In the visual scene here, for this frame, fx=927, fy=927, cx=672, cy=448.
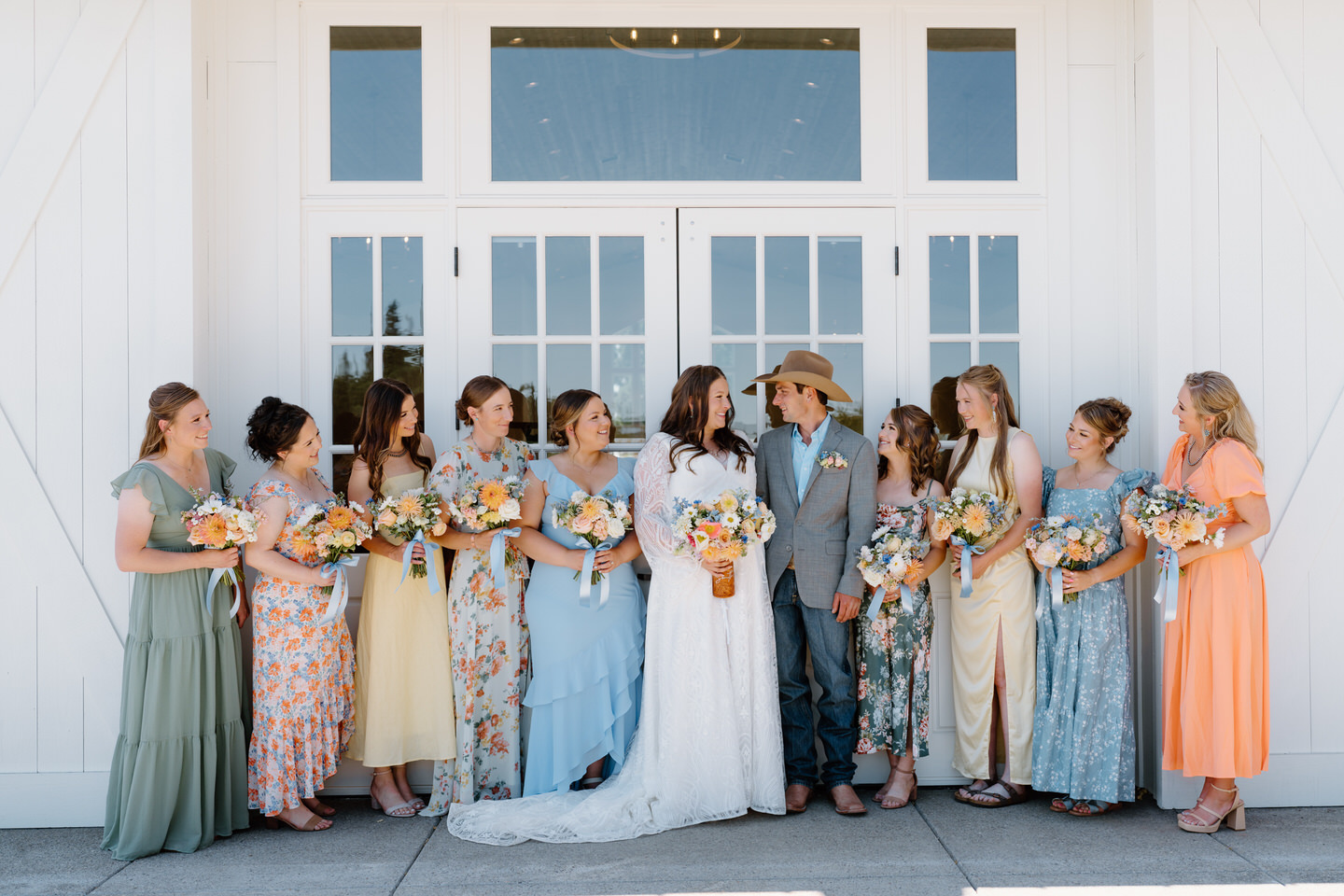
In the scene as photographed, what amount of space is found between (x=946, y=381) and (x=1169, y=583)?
1473 millimetres

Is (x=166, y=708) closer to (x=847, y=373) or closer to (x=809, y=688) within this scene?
(x=809, y=688)

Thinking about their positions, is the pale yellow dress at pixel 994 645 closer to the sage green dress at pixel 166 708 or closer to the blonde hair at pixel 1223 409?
the blonde hair at pixel 1223 409

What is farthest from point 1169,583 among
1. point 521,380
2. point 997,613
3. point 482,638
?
point 521,380

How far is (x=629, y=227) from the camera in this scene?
16.2ft

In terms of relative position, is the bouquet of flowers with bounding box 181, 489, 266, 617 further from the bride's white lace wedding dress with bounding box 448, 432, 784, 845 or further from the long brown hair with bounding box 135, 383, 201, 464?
the bride's white lace wedding dress with bounding box 448, 432, 784, 845

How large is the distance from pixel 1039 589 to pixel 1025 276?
1.70 m

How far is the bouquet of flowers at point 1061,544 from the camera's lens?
4.11 metres

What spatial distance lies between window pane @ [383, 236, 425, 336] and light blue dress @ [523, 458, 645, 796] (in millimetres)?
1178

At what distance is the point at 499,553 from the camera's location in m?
4.21

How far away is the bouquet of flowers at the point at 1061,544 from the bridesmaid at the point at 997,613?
0.65ft

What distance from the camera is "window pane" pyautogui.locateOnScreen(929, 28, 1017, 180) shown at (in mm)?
5016

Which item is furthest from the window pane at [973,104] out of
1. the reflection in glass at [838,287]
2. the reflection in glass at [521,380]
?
the reflection in glass at [521,380]

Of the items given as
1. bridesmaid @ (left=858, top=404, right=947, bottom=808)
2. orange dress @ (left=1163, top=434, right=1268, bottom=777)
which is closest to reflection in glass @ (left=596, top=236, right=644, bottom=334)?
bridesmaid @ (left=858, top=404, right=947, bottom=808)

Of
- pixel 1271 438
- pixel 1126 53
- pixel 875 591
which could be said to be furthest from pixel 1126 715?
pixel 1126 53
